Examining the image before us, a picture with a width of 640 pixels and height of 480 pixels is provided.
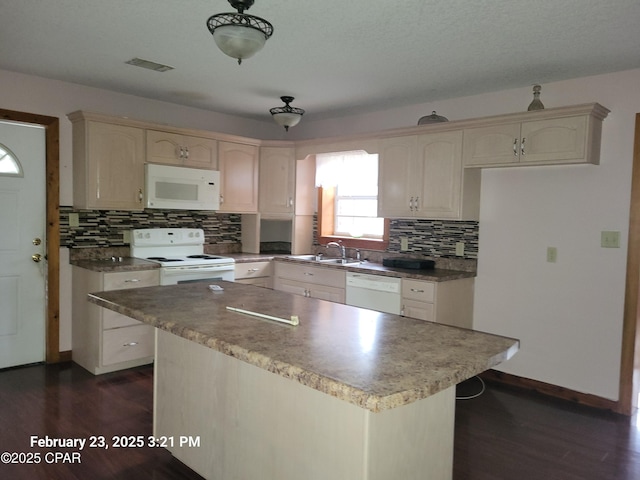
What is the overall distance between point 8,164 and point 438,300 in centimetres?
351

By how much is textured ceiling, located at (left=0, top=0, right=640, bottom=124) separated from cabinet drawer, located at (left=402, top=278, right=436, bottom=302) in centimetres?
155

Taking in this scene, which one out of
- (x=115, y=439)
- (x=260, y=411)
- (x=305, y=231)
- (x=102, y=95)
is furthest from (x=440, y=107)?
(x=115, y=439)

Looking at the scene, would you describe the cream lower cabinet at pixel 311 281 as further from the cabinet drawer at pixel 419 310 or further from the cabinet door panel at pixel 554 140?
the cabinet door panel at pixel 554 140

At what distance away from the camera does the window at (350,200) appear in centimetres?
480

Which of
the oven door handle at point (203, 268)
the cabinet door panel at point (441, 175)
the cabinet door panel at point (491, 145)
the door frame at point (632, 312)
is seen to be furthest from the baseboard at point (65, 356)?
the door frame at point (632, 312)

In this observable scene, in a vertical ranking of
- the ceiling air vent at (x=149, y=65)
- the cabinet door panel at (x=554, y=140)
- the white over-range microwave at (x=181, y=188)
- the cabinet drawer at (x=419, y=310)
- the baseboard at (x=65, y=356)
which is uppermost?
the ceiling air vent at (x=149, y=65)

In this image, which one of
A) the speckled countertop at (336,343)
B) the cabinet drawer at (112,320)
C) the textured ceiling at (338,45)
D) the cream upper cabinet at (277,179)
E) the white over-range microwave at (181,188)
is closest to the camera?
the speckled countertop at (336,343)

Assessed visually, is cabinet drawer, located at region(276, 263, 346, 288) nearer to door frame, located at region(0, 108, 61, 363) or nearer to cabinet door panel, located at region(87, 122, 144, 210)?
cabinet door panel, located at region(87, 122, 144, 210)

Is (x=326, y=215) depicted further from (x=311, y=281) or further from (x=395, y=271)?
(x=395, y=271)

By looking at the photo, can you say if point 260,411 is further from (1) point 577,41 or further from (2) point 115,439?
(1) point 577,41

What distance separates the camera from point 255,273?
15.6 feet

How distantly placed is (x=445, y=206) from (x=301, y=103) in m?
1.68

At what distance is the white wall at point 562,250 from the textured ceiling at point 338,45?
19cm

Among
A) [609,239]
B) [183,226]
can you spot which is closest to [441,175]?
[609,239]
